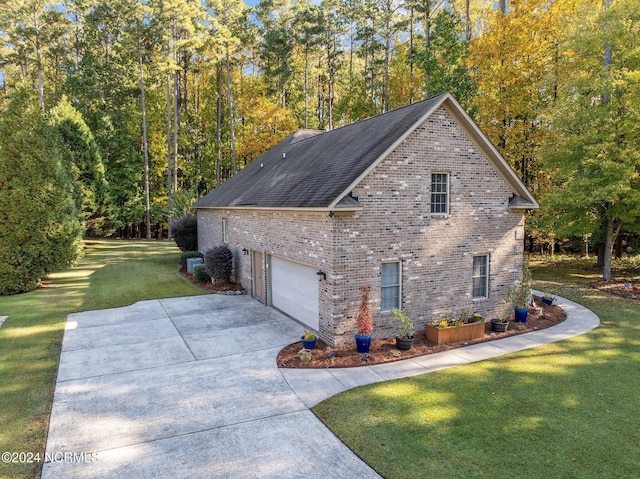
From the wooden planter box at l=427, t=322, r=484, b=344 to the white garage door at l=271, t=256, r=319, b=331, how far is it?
3.36 metres

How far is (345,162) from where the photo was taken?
12352 millimetres

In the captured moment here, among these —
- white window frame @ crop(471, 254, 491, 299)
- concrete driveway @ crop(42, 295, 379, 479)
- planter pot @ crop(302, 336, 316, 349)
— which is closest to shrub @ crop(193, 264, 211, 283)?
concrete driveway @ crop(42, 295, 379, 479)

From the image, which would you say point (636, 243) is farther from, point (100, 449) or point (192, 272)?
point (100, 449)

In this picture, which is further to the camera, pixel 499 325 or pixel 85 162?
pixel 85 162

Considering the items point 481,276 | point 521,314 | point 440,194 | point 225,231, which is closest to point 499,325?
point 521,314

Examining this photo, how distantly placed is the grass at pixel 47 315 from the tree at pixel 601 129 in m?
18.2

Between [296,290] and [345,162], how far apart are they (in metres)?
4.46

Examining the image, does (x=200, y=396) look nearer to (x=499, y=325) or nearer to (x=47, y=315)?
(x=499, y=325)

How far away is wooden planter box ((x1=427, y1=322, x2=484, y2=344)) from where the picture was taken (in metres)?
11.3

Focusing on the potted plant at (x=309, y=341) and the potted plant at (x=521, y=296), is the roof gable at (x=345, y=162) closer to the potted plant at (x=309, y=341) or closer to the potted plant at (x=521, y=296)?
the potted plant at (x=521, y=296)

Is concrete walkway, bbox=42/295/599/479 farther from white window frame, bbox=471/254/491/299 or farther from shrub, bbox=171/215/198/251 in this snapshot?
shrub, bbox=171/215/198/251

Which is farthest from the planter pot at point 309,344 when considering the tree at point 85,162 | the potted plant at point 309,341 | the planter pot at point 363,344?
the tree at point 85,162

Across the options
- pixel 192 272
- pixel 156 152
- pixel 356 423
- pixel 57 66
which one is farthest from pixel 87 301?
pixel 57 66

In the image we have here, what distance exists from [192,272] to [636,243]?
29.1 meters
